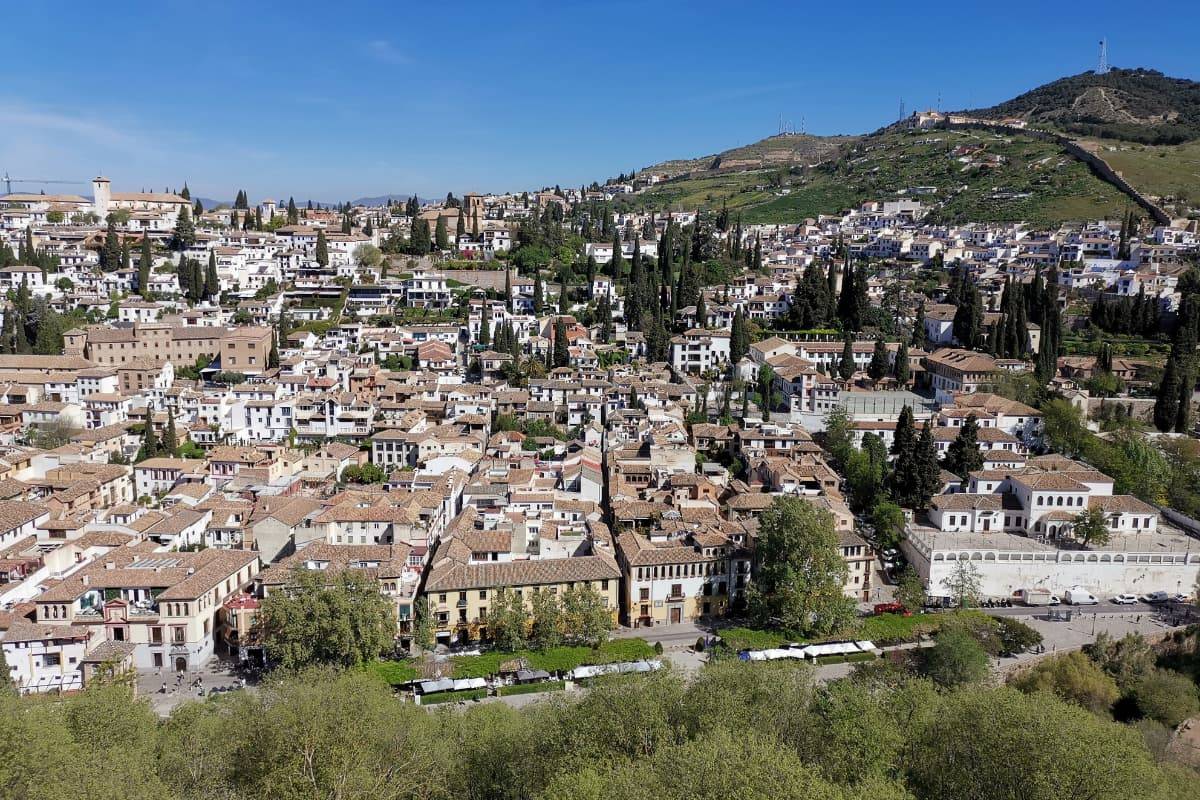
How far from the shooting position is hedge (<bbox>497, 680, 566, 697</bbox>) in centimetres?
2378

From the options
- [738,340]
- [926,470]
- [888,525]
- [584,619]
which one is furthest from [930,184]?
[584,619]

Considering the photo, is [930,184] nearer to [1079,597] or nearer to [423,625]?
[1079,597]

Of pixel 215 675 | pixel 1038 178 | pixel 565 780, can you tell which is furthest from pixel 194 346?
pixel 1038 178

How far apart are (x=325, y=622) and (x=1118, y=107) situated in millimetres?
145830

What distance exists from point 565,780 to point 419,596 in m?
14.4

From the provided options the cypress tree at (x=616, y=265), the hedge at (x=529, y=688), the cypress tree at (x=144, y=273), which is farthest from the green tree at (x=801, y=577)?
the cypress tree at (x=144, y=273)

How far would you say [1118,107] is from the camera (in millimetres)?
125438

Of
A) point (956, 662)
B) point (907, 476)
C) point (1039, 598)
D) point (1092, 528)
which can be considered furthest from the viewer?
point (907, 476)

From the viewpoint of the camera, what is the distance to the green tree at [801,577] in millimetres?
26484

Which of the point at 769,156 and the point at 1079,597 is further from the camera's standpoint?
the point at 769,156

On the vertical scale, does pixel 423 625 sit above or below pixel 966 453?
below

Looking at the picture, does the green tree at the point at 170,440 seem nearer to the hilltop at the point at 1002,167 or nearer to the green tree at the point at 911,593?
the green tree at the point at 911,593

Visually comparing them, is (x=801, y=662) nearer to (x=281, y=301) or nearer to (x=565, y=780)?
(x=565, y=780)

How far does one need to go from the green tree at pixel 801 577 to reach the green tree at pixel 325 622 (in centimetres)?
1254
